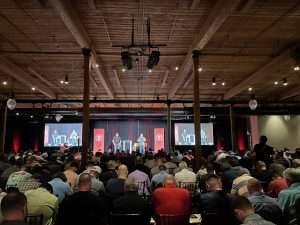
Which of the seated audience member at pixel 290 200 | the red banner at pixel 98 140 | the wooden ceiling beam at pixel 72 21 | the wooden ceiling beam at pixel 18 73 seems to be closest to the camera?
the seated audience member at pixel 290 200

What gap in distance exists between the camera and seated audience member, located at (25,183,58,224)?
354 centimetres

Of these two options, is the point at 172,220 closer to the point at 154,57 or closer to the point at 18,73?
the point at 154,57

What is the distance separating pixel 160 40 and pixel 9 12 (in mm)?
3994

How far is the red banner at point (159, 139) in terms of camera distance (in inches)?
846

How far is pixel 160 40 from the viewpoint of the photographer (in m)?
8.37

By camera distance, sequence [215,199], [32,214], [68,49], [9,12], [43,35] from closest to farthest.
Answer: [32,214] < [215,199] < [9,12] < [43,35] < [68,49]

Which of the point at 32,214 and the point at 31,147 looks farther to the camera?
the point at 31,147

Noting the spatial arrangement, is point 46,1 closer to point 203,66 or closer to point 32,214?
point 32,214

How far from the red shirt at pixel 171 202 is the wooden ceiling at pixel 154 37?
3.82 m

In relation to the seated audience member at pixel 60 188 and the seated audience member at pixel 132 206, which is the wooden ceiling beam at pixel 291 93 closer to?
the seated audience member at pixel 60 188

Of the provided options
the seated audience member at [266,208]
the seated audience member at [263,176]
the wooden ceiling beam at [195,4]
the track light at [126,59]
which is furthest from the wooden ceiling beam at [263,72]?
the seated audience member at [266,208]

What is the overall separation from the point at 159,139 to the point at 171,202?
57.2 ft

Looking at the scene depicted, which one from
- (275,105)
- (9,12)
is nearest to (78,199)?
(9,12)

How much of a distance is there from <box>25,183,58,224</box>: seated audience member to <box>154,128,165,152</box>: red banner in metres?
17.9
